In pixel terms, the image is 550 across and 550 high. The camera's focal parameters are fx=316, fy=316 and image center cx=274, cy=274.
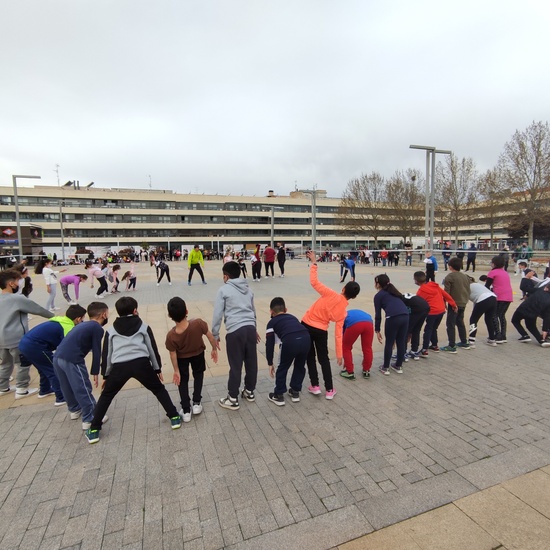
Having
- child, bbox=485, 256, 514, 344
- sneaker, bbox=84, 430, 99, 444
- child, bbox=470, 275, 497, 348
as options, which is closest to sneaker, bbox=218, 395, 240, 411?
sneaker, bbox=84, 430, 99, 444

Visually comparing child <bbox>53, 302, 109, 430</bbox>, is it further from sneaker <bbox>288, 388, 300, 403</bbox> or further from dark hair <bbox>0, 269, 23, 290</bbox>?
sneaker <bbox>288, 388, 300, 403</bbox>

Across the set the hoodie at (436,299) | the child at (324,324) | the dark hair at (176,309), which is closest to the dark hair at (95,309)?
the dark hair at (176,309)

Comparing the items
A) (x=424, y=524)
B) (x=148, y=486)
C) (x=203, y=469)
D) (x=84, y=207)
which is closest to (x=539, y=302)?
(x=424, y=524)

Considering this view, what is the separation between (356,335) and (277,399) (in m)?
1.40

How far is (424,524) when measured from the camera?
2.16 metres

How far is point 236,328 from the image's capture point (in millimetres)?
3607

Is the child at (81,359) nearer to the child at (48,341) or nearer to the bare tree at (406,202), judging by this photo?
the child at (48,341)

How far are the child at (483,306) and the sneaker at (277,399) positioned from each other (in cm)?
416

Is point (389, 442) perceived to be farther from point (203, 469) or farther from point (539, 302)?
point (539, 302)

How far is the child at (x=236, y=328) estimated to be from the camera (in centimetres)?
360

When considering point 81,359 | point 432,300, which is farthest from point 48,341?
point 432,300

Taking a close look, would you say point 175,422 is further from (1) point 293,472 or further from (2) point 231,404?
(1) point 293,472

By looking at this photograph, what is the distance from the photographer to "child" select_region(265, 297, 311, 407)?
11.8 ft

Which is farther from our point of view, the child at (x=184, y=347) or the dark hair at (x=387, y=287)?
the dark hair at (x=387, y=287)
